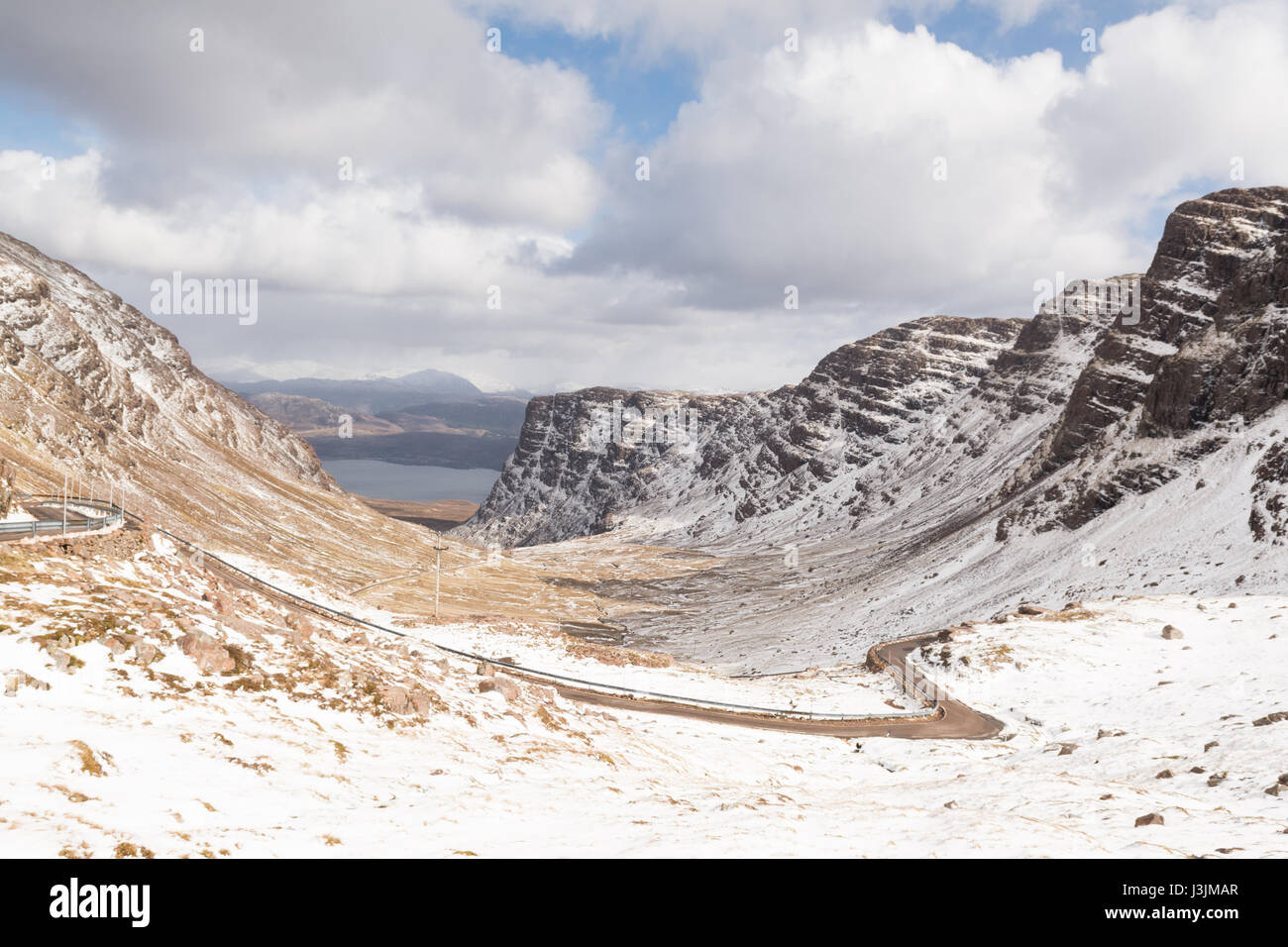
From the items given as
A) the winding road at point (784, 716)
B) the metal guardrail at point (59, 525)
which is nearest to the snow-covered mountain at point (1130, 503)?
the winding road at point (784, 716)

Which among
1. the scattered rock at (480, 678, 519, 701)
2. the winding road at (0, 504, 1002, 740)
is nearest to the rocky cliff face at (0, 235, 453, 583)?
the winding road at (0, 504, 1002, 740)

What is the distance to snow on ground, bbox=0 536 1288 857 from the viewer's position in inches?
515

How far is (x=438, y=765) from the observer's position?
1817 cm

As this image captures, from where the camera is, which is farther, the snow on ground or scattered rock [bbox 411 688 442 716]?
scattered rock [bbox 411 688 442 716]

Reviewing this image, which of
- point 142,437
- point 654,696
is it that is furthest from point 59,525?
point 142,437

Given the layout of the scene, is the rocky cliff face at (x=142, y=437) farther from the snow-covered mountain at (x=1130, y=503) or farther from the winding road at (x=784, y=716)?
the snow-covered mountain at (x=1130, y=503)

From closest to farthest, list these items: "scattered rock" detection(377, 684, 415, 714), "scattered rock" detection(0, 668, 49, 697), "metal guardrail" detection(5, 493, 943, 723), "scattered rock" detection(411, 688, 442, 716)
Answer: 1. "scattered rock" detection(0, 668, 49, 697)
2. "scattered rock" detection(377, 684, 415, 714)
3. "scattered rock" detection(411, 688, 442, 716)
4. "metal guardrail" detection(5, 493, 943, 723)

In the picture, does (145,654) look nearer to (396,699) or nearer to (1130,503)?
(396,699)

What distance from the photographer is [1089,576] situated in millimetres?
72875

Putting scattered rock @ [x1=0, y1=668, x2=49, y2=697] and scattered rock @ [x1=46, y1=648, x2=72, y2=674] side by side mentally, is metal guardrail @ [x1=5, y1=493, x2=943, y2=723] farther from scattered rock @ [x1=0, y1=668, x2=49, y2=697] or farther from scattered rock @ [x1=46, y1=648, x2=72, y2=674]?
scattered rock @ [x1=0, y1=668, x2=49, y2=697]

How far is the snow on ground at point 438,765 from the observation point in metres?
13.1
